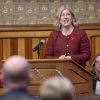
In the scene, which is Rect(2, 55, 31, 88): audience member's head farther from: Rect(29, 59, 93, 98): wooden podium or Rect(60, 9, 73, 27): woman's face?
Rect(60, 9, 73, 27): woman's face

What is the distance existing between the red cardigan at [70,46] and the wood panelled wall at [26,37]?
2125 millimetres

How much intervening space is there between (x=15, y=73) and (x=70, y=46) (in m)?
3.32

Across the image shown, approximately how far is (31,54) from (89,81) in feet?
8.89

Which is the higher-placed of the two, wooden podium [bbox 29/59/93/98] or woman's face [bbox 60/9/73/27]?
woman's face [bbox 60/9/73/27]

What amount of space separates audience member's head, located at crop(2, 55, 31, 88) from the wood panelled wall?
5483 millimetres

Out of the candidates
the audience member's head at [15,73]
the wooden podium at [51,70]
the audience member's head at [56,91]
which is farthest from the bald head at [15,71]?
the wooden podium at [51,70]

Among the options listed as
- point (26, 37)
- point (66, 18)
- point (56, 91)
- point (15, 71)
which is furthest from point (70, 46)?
point (56, 91)

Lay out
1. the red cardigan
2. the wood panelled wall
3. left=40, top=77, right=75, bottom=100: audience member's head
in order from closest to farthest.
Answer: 1. left=40, top=77, right=75, bottom=100: audience member's head
2. the red cardigan
3. the wood panelled wall

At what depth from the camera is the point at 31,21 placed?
859 centimetres

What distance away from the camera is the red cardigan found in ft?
20.5

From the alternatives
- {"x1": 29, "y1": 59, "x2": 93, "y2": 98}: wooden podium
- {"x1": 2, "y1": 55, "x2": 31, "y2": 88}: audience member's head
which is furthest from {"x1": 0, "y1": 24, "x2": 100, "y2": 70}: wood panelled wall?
{"x1": 2, "y1": 55, "x2": 31, "y2": 88}: audience member's head

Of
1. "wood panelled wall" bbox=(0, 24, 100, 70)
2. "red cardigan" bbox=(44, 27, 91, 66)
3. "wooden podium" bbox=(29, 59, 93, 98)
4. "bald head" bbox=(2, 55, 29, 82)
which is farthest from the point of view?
"wood panelled wall" bbox=(0, 24, 100, 70)

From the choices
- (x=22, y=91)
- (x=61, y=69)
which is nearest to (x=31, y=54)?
(x=61, y=69)

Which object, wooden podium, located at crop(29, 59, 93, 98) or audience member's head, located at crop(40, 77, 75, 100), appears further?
wooden podium, located at crop(29, 59, 93, 98)
